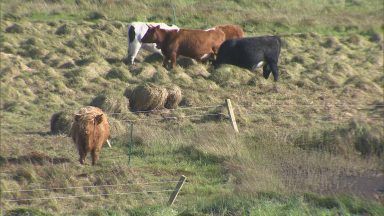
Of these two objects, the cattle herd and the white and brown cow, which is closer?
the cattle herd

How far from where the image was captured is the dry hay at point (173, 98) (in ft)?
65.9

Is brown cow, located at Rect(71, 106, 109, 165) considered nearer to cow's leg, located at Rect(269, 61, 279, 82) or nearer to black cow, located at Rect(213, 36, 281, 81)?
cow's leg, located at Rect(269, 61, 279, 82)

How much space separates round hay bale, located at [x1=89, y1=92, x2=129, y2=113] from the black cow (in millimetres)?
5466

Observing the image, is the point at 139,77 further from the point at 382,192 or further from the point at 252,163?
the point at 382,192

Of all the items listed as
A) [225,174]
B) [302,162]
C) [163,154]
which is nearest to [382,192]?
[302,162]

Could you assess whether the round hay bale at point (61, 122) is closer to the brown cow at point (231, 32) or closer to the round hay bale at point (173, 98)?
the round hay bale at point (173, 98)

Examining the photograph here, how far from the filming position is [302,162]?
13891mm

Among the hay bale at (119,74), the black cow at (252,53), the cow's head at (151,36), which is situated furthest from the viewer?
the cow's head at (151,36)

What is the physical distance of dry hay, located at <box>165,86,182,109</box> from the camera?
20078 mm

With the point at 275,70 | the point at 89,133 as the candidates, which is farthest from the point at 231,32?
the point at 89,133

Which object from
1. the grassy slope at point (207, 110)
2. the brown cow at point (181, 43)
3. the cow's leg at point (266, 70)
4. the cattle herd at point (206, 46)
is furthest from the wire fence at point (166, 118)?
the brown cow at point (181, 43)

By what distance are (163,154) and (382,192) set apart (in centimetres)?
476

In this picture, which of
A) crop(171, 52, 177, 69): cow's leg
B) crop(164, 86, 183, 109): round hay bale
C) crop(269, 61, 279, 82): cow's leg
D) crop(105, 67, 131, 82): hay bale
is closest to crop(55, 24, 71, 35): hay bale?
crop(171, 52, 177, 69): cow's leg

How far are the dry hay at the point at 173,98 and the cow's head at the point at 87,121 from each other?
4932 mm
